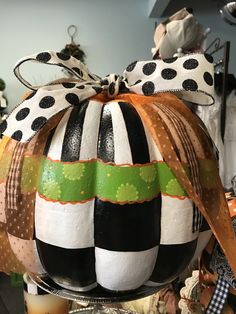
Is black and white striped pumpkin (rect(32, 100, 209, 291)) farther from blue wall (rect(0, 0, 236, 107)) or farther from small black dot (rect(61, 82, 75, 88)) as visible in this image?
blue wall (rect(0, 0, 236, 107))

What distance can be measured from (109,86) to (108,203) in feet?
0.48

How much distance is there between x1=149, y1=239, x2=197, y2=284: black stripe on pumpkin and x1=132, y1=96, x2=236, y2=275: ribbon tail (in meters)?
0.03

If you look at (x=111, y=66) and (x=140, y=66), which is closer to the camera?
(x=140, y=66)

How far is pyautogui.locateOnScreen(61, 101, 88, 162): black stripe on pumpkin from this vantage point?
0.38m

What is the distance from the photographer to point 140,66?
0.45 meters

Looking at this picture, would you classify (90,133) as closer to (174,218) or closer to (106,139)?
(106,139)

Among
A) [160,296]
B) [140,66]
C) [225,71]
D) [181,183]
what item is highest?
[140,66]

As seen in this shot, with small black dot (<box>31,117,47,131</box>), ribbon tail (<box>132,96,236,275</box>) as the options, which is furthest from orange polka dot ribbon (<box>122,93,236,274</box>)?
small black dot (<box>31,117,47,131</box>)

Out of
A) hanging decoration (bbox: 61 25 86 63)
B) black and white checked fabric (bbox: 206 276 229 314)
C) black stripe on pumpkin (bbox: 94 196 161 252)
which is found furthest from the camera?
hanging decoration (bbox: 61 25 86 63)

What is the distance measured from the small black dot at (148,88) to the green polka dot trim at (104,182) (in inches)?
3.6

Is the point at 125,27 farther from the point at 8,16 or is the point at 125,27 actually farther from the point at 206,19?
the point at 8,16

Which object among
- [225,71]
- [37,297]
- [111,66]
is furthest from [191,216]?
[111,66]

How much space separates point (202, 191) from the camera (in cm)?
41

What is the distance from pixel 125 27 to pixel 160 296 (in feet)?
7.67
